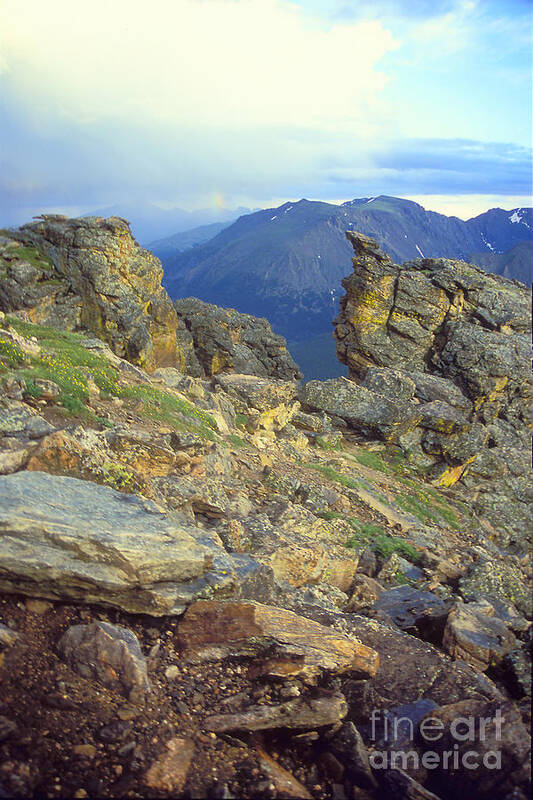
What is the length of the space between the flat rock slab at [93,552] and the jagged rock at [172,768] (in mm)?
2297

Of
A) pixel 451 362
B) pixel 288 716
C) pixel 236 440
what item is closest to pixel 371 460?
pixel 236 440

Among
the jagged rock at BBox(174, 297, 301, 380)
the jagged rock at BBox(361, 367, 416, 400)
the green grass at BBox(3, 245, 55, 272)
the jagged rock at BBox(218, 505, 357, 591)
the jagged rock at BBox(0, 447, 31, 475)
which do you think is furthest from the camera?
the jagged rock at BBox(174, 297, 301, 380)

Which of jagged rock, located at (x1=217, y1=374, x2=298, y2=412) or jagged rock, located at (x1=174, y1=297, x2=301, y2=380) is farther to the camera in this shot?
jagged rock, located at (x1=174, y1=297, x2=301, y2=380)

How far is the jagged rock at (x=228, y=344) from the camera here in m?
59.5

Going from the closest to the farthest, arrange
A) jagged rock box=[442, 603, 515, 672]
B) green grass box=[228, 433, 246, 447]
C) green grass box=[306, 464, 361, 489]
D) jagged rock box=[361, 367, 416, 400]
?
jagged rock box=[442, 603, 515, 672], green grass box=[228, 433, 246, 447], green grass box=[306, 464, 361, 489], jagged rock box=[361, 367, 416, 400]

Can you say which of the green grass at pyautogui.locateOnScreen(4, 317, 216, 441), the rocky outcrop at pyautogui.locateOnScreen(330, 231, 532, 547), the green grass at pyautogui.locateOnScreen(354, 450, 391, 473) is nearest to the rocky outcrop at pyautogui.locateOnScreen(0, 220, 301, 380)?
the green grass at pyautogui.locateOnScreen(4, 317, 216, 441)

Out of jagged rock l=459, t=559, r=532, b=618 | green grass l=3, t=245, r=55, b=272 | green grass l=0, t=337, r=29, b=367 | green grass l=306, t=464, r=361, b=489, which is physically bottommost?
jagged rock l=459, t=559, r=532, b=618

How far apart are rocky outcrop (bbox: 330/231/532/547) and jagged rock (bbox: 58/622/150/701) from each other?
Answer: 30.1 m

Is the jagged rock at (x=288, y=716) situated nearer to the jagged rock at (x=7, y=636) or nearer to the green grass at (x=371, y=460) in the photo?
the jagged rock at (x=7, y=636)

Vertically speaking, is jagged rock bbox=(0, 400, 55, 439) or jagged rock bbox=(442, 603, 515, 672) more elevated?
jagged rock bbox=(0, 400, 55, 439)

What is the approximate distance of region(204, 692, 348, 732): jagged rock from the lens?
6.33 m

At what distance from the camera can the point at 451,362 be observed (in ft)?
153

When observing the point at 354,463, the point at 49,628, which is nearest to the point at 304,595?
the point at 49,628

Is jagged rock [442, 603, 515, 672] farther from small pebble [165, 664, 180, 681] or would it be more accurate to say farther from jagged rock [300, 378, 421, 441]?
jagged rock [300, 378, 421, 441]
